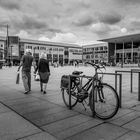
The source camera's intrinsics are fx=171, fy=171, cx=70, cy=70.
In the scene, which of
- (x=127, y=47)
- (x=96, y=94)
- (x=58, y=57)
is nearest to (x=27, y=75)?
(x=96, y=94)

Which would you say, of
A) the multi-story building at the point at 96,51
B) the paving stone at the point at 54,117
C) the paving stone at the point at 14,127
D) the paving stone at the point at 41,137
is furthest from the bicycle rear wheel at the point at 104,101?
the multi-story building at the point at 96,51

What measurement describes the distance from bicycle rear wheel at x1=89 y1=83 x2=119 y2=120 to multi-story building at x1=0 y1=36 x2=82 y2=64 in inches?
3285

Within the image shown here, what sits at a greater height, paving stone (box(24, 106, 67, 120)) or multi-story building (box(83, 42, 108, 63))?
multi-story building (box(83, 42, 108, 63))

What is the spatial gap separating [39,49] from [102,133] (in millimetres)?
107114

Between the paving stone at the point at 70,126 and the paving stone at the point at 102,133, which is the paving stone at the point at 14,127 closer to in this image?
the paving stone at the point at 70,126

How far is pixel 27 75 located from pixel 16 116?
3.02 meters

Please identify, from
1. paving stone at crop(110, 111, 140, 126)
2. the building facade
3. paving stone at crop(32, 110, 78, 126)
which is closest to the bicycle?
paving stone at crop(110, 111, 140, 126)

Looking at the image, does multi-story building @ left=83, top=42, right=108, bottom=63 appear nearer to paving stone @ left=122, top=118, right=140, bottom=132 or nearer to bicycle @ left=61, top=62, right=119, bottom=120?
bicycle @ left=61, top=62, right=119, bottom=120

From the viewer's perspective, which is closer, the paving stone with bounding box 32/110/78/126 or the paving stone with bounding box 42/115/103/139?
the paving stone with bounding box 42/115/103/139

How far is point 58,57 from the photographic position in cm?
11569

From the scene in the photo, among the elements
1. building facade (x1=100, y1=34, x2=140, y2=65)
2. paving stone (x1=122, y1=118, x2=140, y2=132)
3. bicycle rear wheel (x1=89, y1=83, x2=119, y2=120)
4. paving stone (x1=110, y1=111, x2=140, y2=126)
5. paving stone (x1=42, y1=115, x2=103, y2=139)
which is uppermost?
building facade (x1=100, y1=34, x2=140, y2=65)

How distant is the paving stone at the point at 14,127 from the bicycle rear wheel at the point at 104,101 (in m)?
1.46

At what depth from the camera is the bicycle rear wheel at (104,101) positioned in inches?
148

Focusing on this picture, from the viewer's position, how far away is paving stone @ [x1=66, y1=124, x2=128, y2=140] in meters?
2.92
